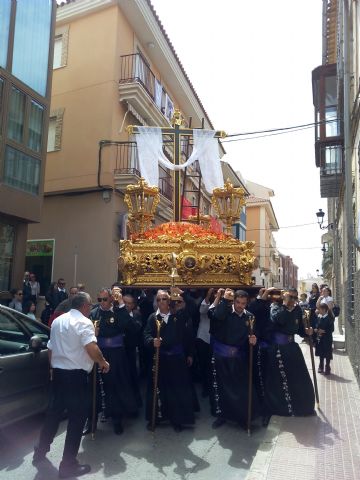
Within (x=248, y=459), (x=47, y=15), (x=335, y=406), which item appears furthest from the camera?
(x=47, y=15)

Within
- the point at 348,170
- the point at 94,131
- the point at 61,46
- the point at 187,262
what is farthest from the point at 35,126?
the point at 348,170

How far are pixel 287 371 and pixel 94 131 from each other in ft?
32.2

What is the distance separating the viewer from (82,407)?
3.88 m

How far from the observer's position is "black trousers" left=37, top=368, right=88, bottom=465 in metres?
3.83

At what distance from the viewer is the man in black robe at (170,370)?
494cm

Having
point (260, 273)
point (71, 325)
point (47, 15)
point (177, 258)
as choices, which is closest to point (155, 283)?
point (177, 258)

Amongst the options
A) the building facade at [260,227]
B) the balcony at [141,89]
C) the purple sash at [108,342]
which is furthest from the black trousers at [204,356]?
the building facade at [260,227]

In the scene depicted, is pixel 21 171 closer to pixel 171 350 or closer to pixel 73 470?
pixel 171 350

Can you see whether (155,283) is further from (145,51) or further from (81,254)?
(145,51)

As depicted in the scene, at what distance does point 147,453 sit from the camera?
4.24 metres

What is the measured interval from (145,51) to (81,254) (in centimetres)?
715

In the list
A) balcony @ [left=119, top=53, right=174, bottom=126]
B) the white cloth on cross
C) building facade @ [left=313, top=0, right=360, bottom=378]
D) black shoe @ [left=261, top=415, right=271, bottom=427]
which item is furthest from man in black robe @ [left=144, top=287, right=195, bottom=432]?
balcony @ [left=119, top=53, right=174, bottom=126]

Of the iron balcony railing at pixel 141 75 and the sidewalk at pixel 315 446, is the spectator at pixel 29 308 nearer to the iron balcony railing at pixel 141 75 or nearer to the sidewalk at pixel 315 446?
the sidewalk at pixel 315 446

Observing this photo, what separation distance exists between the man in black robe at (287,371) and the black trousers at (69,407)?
248 cm
